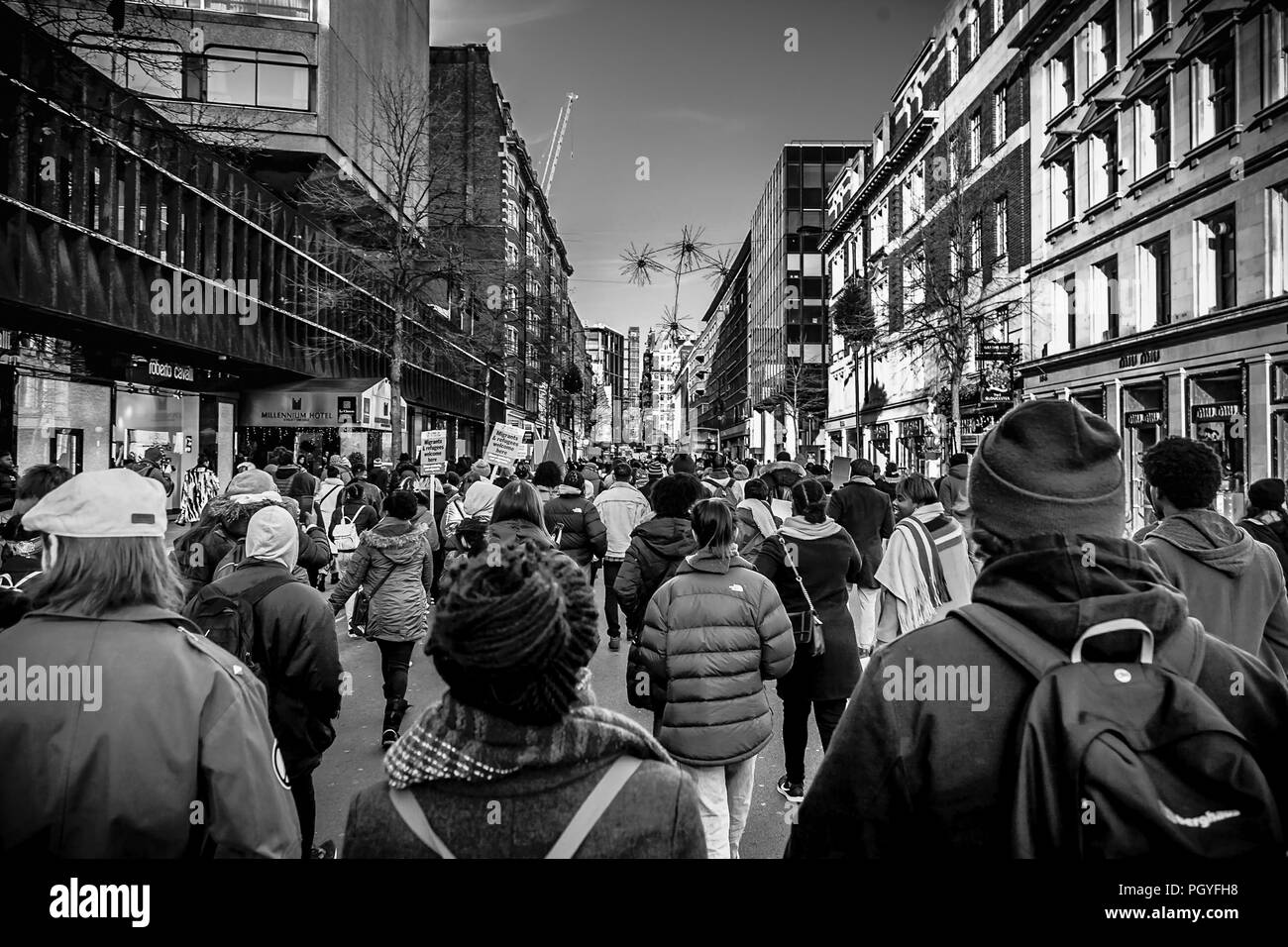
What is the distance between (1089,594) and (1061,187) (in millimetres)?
30944

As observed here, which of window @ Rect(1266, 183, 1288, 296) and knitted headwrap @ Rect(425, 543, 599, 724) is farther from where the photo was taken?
window @ Rect(1266, 183, 1288, 296)

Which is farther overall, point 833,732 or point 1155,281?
point 1155,281

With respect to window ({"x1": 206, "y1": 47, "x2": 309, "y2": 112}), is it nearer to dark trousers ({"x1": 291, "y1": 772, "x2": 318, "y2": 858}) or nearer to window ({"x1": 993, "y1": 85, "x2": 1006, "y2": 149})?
window ({"x1": 993, "y1": 85, "x2": 1006, "y2": 149})

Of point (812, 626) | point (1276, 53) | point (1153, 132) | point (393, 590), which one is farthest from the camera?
point (1153, 132)

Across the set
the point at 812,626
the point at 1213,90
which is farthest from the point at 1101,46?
the point at 812,626

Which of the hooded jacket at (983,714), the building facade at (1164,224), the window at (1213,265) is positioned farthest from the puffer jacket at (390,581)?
the window at (1213,265)

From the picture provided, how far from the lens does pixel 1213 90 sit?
2025 centimetres

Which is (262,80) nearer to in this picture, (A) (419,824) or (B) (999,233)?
(B) (999,233)

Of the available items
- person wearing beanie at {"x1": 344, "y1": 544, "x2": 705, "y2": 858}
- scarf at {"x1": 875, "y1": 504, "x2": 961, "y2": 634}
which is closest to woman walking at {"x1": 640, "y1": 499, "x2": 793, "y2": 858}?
scarf at {"x1": 875, "y1": 504, "x2": 961, "y2": 634}

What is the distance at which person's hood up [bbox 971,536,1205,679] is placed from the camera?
1594 millimetres

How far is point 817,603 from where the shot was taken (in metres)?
5.51

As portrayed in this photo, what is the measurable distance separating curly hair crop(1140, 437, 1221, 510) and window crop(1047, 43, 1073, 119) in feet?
90.8

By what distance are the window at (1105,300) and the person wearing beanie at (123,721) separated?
2797cm

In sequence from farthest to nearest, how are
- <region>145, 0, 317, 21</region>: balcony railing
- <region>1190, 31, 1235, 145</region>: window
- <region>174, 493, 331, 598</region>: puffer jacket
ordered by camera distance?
<region>145, 0, 317, 21</region>: balcony railing, <region>1190, 31, 1235, 145</region>: window, <region>174, 493, 331, 598</region>: puffer jacket
